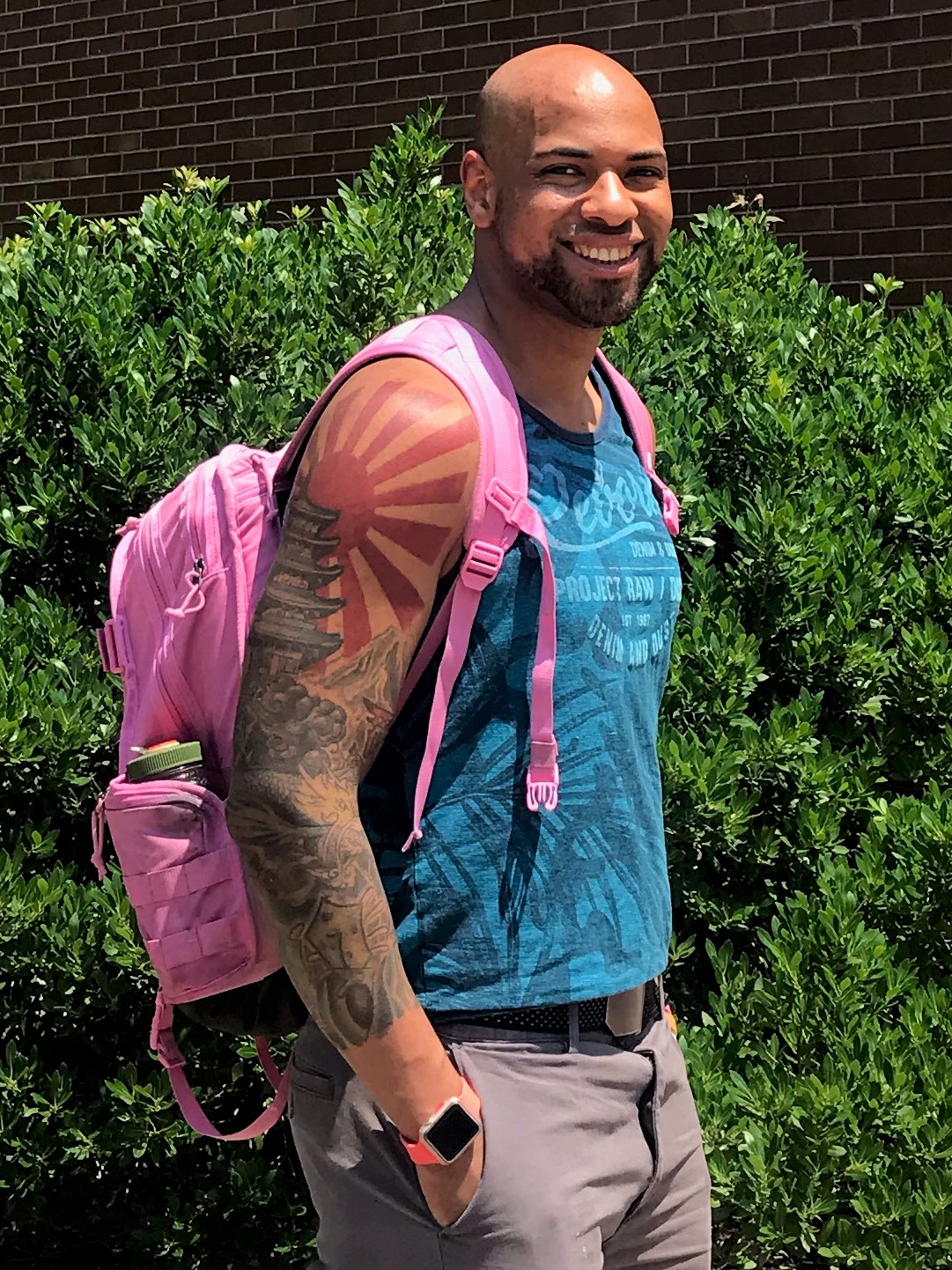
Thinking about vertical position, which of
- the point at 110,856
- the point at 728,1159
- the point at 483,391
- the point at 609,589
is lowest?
the point at 728,1159

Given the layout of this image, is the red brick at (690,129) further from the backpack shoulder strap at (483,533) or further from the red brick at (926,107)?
the backpack shoulder strap at (483,533)

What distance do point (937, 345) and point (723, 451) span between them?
1.16m

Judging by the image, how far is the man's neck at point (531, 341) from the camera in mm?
2119

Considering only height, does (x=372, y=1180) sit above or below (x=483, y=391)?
below

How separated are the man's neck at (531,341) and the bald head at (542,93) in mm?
183

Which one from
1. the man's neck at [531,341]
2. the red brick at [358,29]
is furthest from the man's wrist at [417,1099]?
the red brick at [358,29]

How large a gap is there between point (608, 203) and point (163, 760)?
0.91m

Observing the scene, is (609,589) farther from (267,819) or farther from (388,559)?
(267,819)

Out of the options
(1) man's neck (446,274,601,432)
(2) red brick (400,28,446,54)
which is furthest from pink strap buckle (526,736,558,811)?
(2) red brick (400,28,446,54)

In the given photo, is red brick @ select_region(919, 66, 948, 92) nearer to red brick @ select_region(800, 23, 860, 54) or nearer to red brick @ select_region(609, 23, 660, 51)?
red brick @ select_region(800, 23, 860, 54)

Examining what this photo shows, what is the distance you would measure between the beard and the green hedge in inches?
61.7

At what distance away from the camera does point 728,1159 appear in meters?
3.31

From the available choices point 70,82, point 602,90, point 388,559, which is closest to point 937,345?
point 602,90

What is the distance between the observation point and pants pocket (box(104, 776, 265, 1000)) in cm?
203
